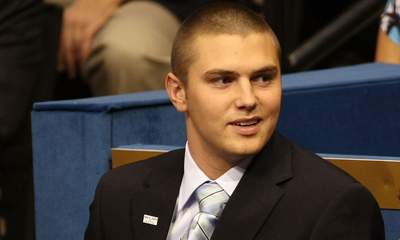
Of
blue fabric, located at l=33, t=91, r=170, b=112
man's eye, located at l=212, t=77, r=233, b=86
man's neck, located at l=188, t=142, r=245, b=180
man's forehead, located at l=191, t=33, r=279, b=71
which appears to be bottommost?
man's neck, located at l=188, t=142, r=245, b=180

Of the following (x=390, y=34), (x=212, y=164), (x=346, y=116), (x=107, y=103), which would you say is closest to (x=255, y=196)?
(x=212, y=164)

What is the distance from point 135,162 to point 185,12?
6.43 ft

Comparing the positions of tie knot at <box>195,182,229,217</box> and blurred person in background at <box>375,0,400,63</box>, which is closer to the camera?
tie knot at <box>195,182,229,217</box>

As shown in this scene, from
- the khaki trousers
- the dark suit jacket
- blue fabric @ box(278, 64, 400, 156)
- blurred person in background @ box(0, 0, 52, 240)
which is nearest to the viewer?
the dark suit jacket

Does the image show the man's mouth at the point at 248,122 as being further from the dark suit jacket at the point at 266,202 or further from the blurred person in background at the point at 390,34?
the blurred person in background at the point at 390,34

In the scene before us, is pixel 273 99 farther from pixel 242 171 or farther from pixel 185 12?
pixel 185 12

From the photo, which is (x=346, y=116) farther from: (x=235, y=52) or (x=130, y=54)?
(x=130, y=54)

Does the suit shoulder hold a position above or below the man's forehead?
below

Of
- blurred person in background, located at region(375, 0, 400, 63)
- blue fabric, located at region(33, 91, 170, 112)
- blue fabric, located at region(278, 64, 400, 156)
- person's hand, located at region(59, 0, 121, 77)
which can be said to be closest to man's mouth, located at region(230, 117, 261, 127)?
blue fabric, located at region(33, 91, 170, 112)

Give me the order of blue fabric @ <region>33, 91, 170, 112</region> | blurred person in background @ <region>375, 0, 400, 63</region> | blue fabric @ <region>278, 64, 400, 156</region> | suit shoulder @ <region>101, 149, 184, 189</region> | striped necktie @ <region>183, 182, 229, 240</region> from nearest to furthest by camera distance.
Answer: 1. striped necktie @ <region>183, 182, 229, 240</region>
2. suit shoulder @ <region>101, 149, 184, 189</region>
3. blue fabric @ <region>33, 91, 170, 112</region>
4. blue fabric @ <region>278, 64, 400, 156</region>
5. blurred person in background @ <region>375, 0, 400, 63</region>

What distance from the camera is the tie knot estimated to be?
2.30 metres

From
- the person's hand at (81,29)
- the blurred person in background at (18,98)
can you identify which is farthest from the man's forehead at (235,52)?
the person's hand at (81,29)

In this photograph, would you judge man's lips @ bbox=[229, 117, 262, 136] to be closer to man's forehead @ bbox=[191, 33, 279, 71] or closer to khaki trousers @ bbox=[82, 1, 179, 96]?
man's forehead @ bbox=[191, 33, 279, 71]

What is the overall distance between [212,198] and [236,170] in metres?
0.08
